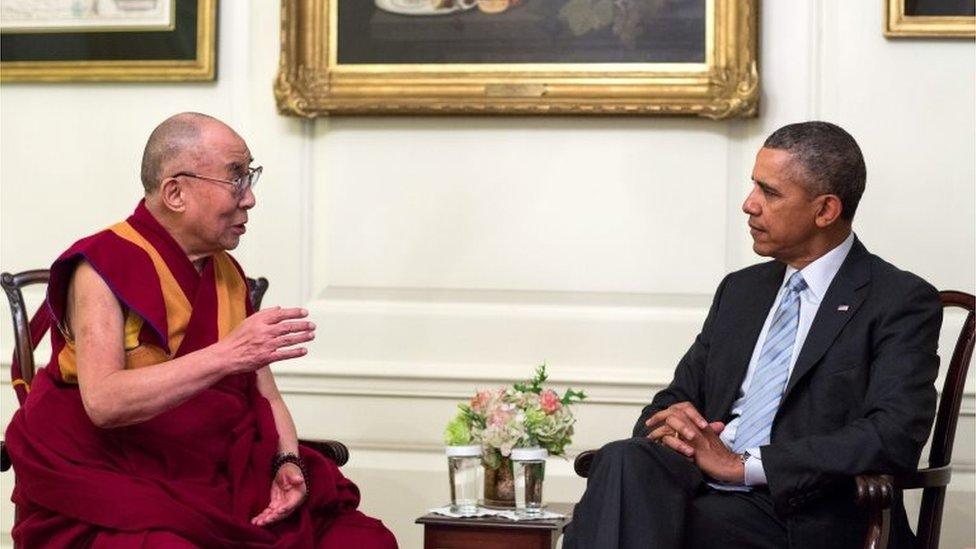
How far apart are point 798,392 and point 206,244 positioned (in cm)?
153

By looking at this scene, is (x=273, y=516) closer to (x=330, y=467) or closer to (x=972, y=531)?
(x=330, y=467)

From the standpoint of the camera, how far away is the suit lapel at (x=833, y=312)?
3.61 m

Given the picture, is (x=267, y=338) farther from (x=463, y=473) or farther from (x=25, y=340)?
(x=25, y=340)

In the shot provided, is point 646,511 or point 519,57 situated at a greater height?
point 519,57

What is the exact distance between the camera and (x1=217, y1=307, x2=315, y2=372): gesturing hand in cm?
325

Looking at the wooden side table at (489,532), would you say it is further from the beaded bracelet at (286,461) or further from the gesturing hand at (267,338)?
the gesturing hand at (267,338)

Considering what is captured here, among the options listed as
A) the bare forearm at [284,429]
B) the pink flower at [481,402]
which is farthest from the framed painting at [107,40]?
the pink flower at [481,402]

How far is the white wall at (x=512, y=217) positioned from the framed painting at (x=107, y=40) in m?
0.08

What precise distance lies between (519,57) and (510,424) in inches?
58.3

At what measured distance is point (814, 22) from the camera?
466 centimetres

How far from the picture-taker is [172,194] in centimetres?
Result: 351

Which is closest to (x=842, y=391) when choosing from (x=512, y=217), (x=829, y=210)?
(x=829, y=210)

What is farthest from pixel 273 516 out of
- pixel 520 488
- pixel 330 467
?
pixel 520 488

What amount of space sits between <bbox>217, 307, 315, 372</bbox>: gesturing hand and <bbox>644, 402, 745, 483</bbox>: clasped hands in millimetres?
919
